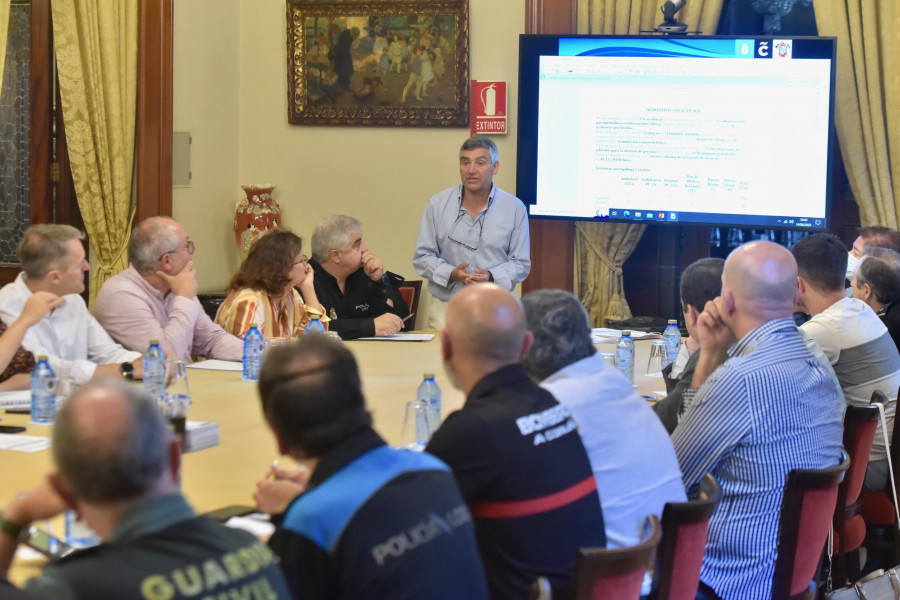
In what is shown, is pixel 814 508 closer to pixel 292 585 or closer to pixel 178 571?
pixel 292 585

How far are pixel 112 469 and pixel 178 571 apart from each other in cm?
18

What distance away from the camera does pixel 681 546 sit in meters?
2.32

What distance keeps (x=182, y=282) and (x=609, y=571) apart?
297 centimetres

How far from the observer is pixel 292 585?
171 cm

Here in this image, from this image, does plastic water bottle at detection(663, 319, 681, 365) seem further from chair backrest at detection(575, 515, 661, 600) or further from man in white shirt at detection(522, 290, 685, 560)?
chair backrest at detection(575, 515, 661, 600)

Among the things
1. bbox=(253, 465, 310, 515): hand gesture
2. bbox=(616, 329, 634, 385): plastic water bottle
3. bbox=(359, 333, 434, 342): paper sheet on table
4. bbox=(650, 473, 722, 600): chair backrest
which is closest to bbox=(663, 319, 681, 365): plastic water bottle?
bbox=(616, 329, 634, 385): plastic water bottle

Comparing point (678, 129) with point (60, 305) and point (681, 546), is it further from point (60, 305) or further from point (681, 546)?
point (681, 546)

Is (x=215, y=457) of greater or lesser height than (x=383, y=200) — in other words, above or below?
below

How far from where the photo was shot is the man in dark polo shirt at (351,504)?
5.61 ft

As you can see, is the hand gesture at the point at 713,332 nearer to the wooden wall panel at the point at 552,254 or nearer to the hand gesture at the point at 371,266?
the hand gesture at the point at 371,266

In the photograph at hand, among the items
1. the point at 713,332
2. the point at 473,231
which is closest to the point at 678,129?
the point at 473,231

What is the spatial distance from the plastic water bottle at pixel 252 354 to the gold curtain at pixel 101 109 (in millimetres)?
2583

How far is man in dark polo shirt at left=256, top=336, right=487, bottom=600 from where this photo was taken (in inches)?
67.3

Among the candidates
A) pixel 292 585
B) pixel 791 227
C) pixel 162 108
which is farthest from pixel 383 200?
pixel 292 585
